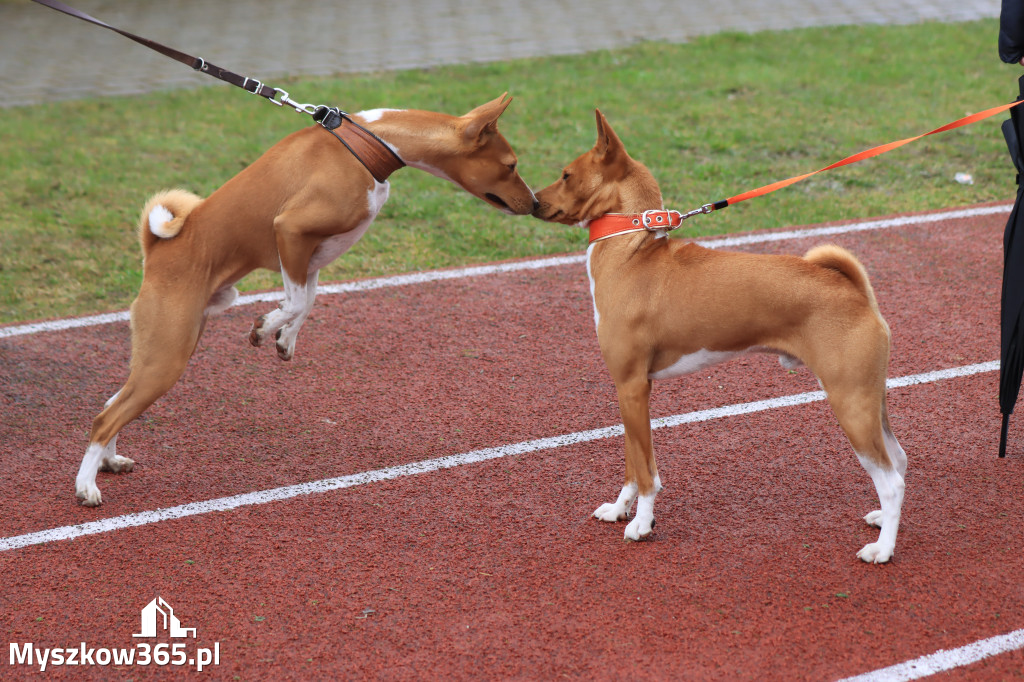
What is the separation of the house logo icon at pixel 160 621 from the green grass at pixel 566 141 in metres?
3.86

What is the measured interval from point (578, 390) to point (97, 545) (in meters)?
2.97

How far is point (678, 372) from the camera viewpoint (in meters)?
4.65

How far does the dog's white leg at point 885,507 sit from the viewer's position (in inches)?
171

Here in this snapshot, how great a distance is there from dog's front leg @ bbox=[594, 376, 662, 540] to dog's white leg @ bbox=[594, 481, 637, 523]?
40 millimetres

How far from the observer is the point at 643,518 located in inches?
185

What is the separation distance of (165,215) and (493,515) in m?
2.25

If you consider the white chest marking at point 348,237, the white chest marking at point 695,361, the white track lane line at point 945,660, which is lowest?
the white track lane line at point 945,660

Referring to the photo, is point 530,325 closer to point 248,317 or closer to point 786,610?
point 248,317

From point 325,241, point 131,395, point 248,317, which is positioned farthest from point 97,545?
point 248,317

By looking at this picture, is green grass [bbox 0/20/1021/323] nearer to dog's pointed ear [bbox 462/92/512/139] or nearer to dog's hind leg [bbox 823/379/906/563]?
dog's pointed ear [bbox 462/92/512/139]

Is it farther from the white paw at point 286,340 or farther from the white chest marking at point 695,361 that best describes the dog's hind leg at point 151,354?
the white chest marking at point 695,361

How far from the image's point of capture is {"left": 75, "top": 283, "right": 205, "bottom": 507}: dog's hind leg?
487 centimetres

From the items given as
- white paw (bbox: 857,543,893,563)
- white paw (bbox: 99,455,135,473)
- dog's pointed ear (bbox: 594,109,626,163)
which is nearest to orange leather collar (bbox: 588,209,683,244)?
dog's pointed ear (bbox: 594,109,626,163)

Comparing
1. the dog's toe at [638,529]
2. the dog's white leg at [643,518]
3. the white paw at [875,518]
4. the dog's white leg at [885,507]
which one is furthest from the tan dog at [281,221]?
the white paw at [875,518]
